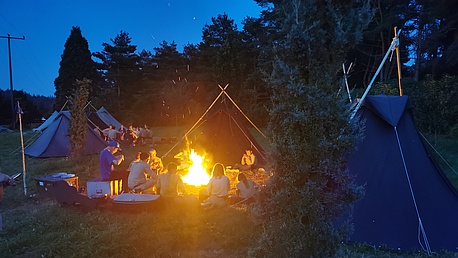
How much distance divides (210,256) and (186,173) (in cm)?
471

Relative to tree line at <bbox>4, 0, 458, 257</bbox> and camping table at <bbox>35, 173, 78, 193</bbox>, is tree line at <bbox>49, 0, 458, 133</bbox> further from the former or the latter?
camping table at <bbox>35, 173, 78, 193</bbox>

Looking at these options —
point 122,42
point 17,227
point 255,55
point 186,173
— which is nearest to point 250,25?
point 255,55

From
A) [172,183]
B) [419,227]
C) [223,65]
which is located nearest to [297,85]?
[419,227]

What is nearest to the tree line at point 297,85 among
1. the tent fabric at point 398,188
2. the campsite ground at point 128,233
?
the tent fabric at point 398,188

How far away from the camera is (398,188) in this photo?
4.77 m

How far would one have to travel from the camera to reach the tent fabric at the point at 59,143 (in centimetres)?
1272

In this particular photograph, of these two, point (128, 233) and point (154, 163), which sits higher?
point (154, 163)

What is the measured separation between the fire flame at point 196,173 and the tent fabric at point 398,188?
14.0ft

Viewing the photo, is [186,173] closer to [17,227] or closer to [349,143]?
[17,227]

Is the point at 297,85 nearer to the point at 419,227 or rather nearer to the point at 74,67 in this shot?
the point at 419,227

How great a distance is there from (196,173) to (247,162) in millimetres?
1970

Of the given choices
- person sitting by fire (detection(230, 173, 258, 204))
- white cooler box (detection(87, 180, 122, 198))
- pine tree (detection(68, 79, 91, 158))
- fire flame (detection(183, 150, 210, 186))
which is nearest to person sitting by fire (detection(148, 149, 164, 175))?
fire flame (detection(183, 150, 210, 186))

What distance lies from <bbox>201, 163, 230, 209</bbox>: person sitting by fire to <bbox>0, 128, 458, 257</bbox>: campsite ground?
213 millimetres

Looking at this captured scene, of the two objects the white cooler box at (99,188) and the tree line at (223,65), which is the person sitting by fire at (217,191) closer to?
the white cooler box at (99,188)
